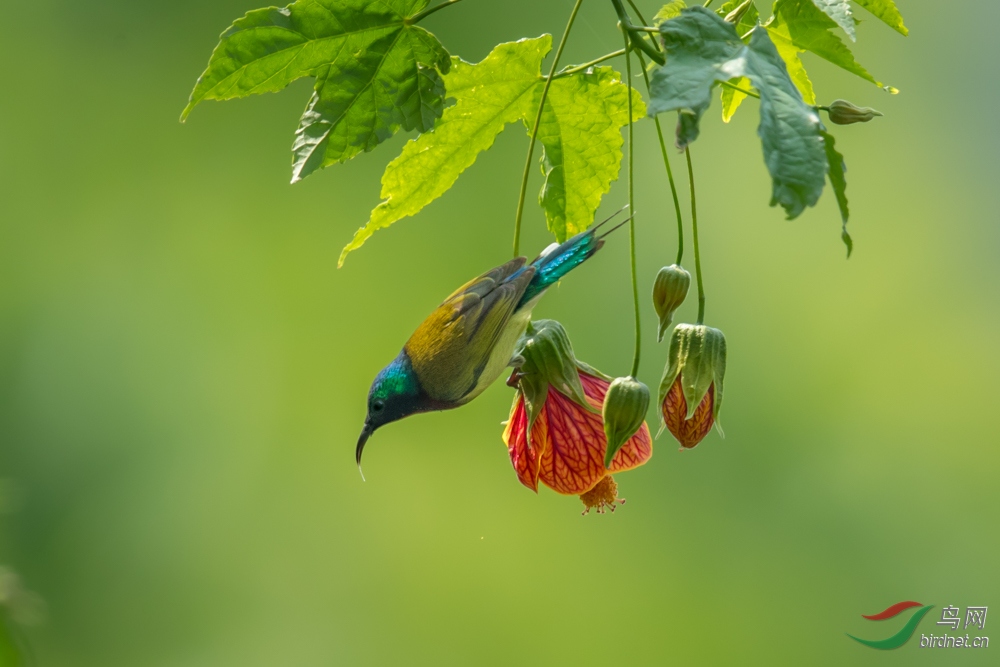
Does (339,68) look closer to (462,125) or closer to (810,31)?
(462,125)

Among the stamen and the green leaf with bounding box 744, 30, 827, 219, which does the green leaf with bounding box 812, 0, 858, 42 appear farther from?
the stamen

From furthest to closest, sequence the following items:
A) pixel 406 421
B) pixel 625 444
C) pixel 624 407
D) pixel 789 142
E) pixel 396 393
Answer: pixel 406 421
pixel 396 393
pixel 625 444
pixel 624 407
pixel 789 142

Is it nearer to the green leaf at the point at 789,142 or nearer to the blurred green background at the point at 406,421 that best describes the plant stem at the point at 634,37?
the green leaf at the point at 789,142

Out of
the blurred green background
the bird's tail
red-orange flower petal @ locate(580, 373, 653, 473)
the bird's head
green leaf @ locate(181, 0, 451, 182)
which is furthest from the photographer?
the blurred green background

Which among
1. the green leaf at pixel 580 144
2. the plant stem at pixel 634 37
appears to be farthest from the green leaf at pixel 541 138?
the plant stem at pixel 634 37

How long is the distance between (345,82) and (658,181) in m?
2.73

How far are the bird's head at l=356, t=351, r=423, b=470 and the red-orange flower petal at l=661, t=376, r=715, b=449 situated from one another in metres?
0.49

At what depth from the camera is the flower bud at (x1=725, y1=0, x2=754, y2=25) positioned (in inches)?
33.1

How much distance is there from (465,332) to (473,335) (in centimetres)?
1

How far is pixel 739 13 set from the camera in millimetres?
847

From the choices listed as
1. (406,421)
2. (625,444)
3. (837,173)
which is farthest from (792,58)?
(406,421)

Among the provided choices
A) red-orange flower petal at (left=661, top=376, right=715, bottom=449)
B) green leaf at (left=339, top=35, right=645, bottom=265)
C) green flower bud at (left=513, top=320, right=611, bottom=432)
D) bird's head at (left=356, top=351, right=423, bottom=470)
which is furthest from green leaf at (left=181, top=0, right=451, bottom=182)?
bird's head at (left=356, top=351, right=423, bottom=470)

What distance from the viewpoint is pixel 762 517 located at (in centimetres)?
332

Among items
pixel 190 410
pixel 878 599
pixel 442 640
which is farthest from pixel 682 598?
pixel 190 410
